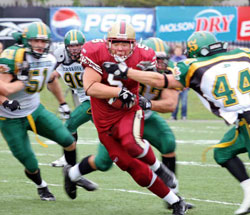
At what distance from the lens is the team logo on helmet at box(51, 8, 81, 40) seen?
→ 17438 millimetres

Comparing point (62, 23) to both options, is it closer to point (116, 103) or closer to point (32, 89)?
point (32, 89)

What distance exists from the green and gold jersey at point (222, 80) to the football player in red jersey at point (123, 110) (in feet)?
1.48

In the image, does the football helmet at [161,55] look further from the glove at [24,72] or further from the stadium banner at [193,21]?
the stadium banner at [193,21]

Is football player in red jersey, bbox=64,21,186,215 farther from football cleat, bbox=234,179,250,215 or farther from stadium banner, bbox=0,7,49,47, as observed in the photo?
stadium banner, bbox=0,7,49,47

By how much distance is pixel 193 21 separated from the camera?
60.6 feet

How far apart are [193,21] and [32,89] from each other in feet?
42.5

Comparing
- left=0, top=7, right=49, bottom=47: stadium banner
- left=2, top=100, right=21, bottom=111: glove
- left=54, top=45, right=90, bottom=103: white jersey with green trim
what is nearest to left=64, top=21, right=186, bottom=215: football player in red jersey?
left=2, top=100, right=21, bottom=111: glove

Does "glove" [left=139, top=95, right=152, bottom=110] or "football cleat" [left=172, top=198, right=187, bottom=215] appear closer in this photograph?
"football cleat" [left=172, top=198, right=187, bottom=215]

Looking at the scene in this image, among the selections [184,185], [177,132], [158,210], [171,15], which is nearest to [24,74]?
[158,210]

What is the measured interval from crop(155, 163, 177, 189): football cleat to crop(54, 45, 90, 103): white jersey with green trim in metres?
2.66

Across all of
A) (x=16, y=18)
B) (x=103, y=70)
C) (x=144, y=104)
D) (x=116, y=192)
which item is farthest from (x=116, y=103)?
(x=16, y=18)

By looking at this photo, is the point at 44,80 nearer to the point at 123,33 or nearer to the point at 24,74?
the point at 24,74

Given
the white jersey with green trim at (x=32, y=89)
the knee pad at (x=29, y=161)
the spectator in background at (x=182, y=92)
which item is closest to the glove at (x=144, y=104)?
the white jersey with green trim at (x=32, y=89)

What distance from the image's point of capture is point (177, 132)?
1222cm
